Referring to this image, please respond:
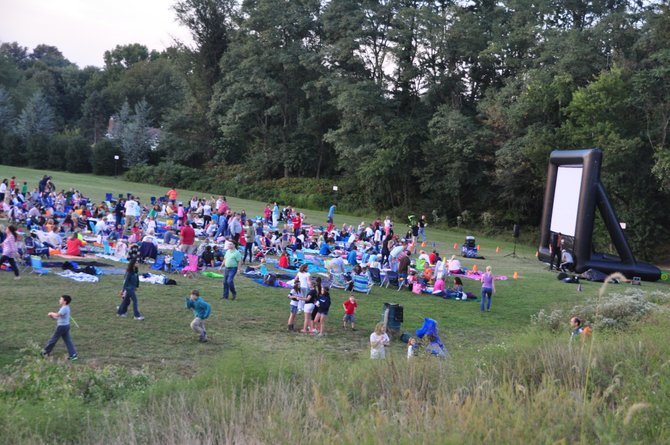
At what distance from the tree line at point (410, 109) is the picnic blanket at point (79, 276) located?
24.4m

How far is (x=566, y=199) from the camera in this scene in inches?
1001

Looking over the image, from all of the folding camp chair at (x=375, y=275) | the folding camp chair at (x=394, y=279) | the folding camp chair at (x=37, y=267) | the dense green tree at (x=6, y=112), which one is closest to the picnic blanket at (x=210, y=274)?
the folding camp chair at (x=37, y=267)

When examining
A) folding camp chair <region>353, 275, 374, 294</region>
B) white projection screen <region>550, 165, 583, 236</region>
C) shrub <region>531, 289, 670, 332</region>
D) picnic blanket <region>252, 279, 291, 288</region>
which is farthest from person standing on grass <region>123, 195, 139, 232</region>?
white projection screen <region>550, 165, 583, 236</region>

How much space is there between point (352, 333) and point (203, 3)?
48718 millimetres

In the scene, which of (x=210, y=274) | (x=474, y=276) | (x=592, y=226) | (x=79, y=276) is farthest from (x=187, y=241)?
(x=592, y=226)

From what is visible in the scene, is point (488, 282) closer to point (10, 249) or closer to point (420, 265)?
point (420, 265)

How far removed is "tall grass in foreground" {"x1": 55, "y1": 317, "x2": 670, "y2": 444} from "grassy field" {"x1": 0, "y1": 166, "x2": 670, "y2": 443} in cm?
2

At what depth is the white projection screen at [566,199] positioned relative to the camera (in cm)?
2444

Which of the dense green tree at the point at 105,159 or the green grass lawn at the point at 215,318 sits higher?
the dense green tree at the point at 105,159

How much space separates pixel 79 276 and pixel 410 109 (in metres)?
33.5

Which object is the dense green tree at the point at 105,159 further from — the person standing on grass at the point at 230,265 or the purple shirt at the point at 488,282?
the purple shirt at the point at 488,282

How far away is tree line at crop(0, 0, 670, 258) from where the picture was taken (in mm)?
34031

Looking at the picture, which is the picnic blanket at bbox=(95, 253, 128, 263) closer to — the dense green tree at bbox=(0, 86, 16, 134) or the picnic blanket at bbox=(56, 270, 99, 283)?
the picnic blanket at bbox=(56, 270, 99, 283)

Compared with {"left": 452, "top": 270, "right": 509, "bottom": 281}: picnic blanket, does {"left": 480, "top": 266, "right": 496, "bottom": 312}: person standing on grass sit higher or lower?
higher
